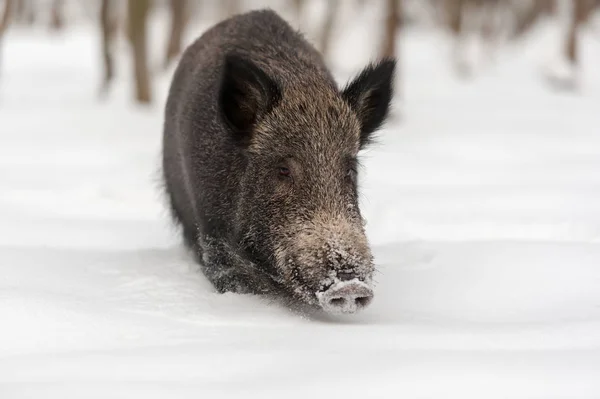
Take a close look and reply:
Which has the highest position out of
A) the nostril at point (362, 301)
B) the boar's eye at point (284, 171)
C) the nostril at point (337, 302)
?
the boar's eye at point (284, 171)

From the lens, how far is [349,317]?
3465 mm

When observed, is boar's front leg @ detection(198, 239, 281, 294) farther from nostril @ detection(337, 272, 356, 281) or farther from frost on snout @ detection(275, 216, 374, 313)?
nostril @ detection(337, 272, 356, 281)

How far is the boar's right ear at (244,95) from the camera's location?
382 centimetres

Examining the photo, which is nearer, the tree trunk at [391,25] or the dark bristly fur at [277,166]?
the dark bristly fur at [277,166]

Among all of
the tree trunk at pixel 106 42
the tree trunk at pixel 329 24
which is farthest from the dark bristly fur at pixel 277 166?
the tree trunk at pixel 329 24

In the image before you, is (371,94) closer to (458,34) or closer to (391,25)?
(391,25)

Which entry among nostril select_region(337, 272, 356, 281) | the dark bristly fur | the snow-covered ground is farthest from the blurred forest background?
nostril select_region(337, 272, 356, 281)

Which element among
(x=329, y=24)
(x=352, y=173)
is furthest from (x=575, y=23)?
(x=352, y=173)

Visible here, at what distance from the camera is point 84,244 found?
524cm

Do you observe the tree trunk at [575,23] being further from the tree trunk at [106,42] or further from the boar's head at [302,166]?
the boar's head at [302,166]

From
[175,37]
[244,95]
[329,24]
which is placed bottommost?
[175,37]

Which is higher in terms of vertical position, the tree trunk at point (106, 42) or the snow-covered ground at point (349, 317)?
the snow-covered ground at point (349, 317)

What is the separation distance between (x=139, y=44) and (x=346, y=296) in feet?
34.2

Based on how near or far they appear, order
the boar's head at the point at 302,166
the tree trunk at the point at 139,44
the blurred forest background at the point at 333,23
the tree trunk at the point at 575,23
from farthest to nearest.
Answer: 1. the tree trunk at the point at 575,23
2. the blurred forest background at the point at 333,23
3. the tree trunk at the point at 139,44
4. the boar's head at the point at 302,166
